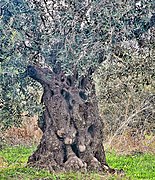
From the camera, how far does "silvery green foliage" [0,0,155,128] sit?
8.19 metres

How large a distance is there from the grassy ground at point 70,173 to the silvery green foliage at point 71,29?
6.14 feet

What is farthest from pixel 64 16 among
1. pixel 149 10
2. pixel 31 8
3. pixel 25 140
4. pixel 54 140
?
pixel 25 140

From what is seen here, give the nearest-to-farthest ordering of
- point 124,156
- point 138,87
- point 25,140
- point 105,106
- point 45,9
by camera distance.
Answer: point 45,9, point 138,87, point 124,156, point 105,106, point 25,140

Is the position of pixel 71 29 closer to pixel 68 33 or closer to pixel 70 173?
pixel 68 33

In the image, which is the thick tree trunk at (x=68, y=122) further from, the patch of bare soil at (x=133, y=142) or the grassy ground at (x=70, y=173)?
the patch of bare soil at (x=133, y=142)

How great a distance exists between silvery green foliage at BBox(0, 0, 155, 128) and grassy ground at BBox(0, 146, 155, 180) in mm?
1871

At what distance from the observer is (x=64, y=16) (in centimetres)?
879

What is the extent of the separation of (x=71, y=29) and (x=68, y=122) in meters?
2.48

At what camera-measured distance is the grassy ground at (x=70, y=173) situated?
9948 millimetres

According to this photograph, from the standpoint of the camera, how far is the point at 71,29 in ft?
28.9

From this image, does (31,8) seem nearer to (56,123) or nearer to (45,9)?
(45,9)

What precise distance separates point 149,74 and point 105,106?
612 centimetres

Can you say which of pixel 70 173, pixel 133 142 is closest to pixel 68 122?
pixel 70 173

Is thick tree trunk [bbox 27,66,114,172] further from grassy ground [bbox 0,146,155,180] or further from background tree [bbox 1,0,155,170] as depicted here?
grassy ground [bbox 0,146,155,180]
